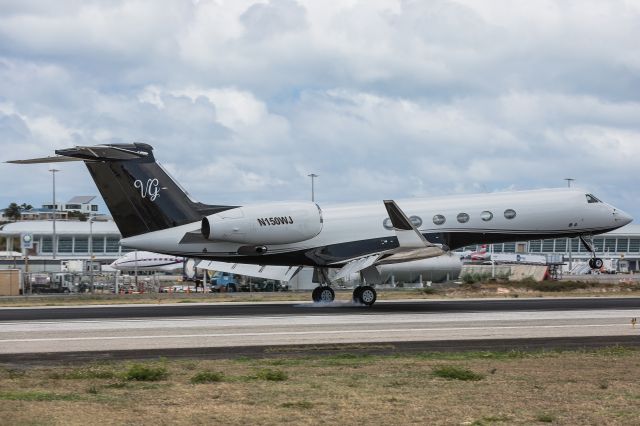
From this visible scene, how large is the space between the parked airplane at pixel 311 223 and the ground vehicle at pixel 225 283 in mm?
40554

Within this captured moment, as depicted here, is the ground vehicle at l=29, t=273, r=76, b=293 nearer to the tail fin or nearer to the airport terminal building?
the tail fin

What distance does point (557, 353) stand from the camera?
2009 centimetres

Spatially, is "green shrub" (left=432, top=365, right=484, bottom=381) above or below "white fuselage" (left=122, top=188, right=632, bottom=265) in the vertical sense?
below

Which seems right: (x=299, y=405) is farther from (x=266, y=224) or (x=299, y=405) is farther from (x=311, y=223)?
(x=311, y=223)

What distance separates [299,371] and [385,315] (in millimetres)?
15872

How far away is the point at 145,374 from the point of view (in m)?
15.7

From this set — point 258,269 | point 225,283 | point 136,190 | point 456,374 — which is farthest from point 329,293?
point 225,283

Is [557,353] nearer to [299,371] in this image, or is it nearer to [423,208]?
[299,371]

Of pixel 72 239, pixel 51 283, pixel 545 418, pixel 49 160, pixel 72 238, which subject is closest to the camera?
pixel 545 418

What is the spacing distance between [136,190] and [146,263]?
75.7m

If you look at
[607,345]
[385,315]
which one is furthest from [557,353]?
[385,315]

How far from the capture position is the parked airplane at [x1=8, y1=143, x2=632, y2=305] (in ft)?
121

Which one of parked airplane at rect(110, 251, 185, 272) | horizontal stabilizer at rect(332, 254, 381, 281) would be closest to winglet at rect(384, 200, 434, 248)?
horizontal stabilizer at rect(332, 254, 381, 281)

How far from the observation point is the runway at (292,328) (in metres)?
22.1
